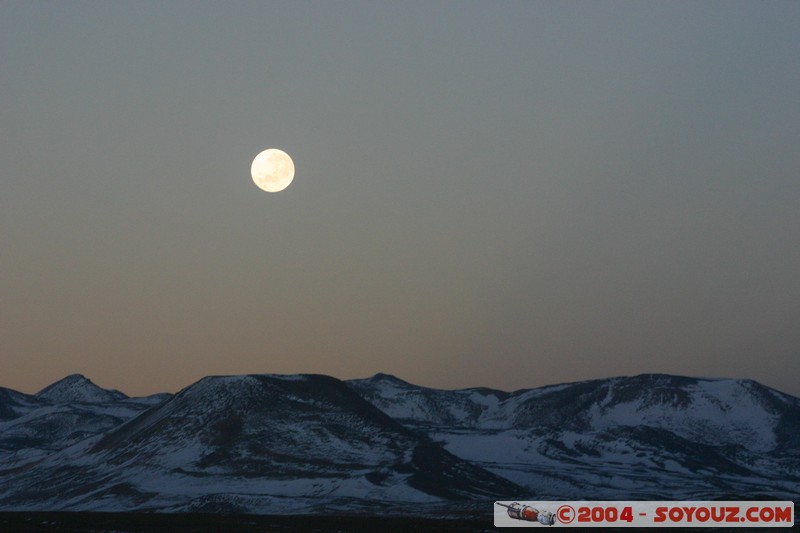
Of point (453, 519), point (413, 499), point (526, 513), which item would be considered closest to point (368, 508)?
point (413, 499)

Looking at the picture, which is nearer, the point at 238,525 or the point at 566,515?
the point at 566,515

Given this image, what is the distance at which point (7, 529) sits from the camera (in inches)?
4663

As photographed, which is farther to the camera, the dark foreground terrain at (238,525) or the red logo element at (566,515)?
the dark foreground terrain at (238,525)

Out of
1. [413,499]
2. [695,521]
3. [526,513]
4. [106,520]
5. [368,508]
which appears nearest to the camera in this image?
[526,513]

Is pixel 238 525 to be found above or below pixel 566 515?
below

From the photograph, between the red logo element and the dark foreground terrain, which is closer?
the red logo element

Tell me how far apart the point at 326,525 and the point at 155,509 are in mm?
67427

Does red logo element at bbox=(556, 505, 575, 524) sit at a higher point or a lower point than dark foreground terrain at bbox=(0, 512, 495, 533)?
higher

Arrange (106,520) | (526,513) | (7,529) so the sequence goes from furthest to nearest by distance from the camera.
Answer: (106,520), (7,529), (526,513)

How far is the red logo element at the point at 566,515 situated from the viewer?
105 meters

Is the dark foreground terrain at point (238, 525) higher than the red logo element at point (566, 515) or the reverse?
the reverse

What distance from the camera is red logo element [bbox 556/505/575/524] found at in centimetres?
10477

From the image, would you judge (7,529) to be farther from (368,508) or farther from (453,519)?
(368,508)

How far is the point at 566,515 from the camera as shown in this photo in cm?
11238
